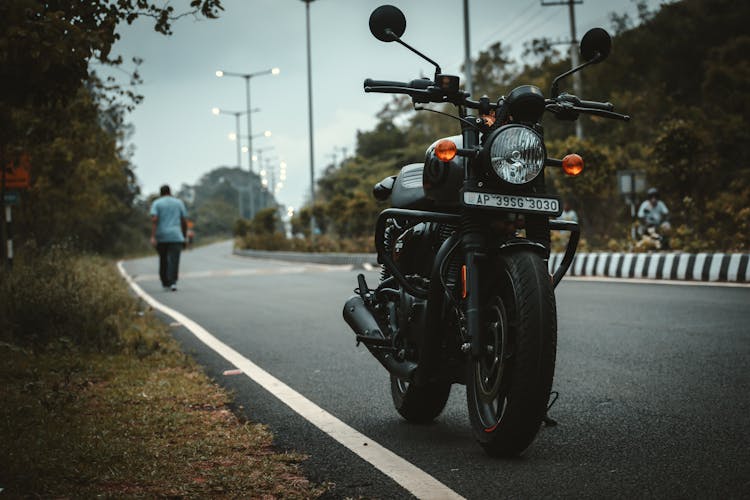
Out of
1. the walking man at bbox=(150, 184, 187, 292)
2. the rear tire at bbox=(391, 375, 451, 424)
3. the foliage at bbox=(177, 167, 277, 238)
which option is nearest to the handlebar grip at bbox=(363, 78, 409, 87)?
the rear tire at bbox=(391, 375, 451, 424)

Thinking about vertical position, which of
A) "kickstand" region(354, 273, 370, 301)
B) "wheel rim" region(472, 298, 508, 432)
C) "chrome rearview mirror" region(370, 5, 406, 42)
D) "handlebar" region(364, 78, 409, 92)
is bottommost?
"wheel rim" region(472, 298, 508, 432)

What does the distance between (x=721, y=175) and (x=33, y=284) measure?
107 ft

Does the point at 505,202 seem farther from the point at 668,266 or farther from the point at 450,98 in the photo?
the point at 668,266

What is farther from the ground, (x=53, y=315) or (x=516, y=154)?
(x=516, y=154)

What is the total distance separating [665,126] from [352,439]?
60.6 feet

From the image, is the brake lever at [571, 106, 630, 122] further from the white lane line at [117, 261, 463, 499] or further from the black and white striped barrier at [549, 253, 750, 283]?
the black and white striped barrier at [549, 253, 750, 283]

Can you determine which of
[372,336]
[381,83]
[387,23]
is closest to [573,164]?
[381,83]

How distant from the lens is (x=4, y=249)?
548 inches

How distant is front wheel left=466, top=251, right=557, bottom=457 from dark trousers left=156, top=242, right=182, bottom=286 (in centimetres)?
1304

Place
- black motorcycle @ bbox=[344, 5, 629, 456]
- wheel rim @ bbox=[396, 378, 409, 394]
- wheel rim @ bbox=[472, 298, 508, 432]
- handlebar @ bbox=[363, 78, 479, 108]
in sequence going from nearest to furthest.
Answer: black motorcycle @ bbox=[344, 5, 629, 456], wheel rim @ bbox=[472, 298, 508, 432], handlebar @ bbox=[363, 78, 479, 108], wheel rim @ bbox=[396, 378, 409, 394]

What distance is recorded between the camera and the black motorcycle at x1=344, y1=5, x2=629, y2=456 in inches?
149

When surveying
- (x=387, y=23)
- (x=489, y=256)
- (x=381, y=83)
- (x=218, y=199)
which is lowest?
(x=489, y=256)

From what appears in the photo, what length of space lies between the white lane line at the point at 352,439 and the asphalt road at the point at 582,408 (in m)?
0.05

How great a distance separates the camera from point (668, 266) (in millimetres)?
16203
